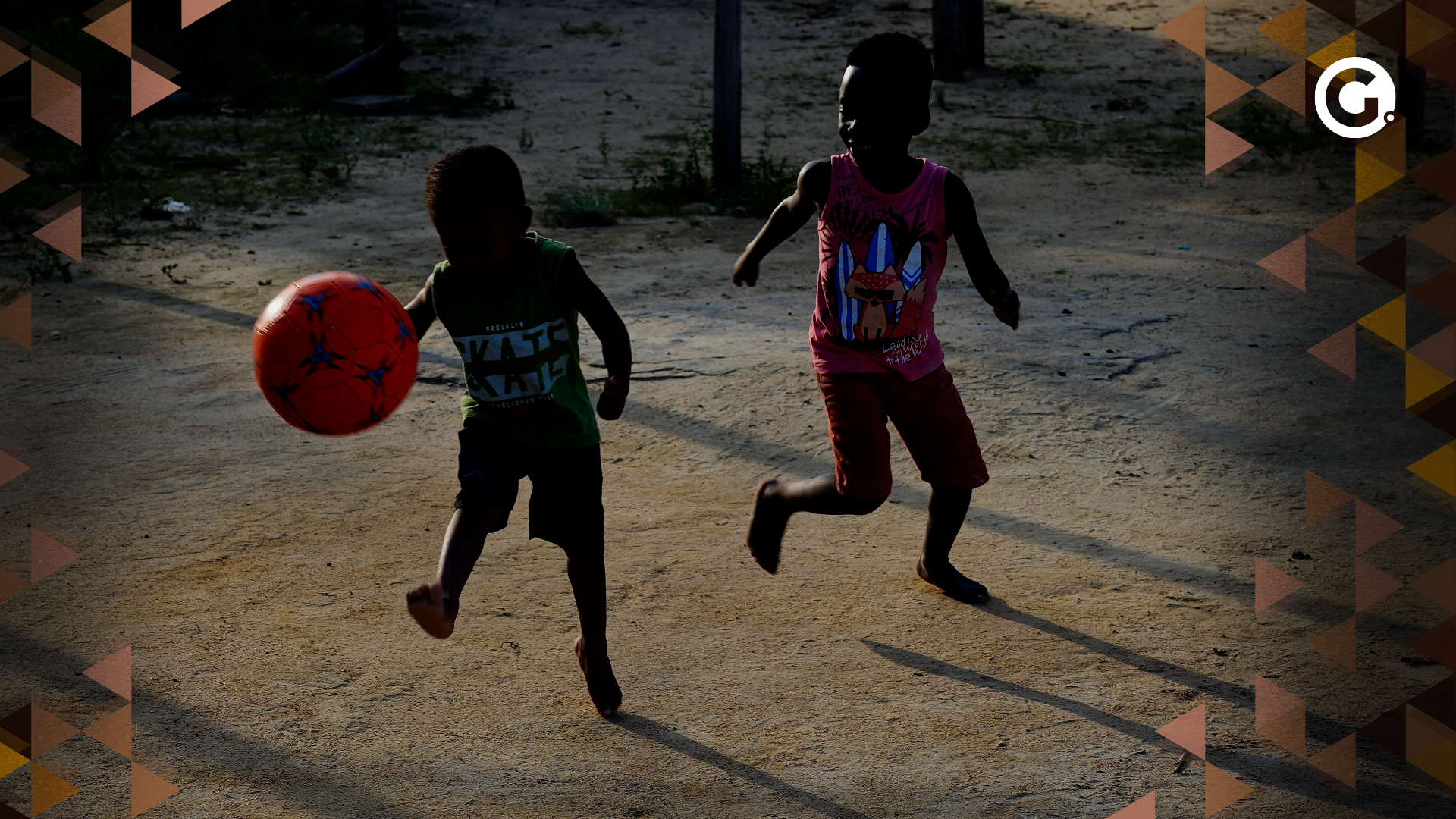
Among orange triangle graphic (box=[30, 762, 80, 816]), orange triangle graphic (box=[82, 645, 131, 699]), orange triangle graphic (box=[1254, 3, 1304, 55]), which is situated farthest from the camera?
orange triangle graphic (box=[1254, 3, 1304, 55])

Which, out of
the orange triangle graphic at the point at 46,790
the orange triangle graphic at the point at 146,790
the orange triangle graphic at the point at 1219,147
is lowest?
the orange triangle graphic at the point at 46,790

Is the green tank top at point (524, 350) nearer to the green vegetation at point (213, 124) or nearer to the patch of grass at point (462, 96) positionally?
the green vegetation at point (213, 124)

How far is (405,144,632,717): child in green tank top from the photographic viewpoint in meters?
2.87

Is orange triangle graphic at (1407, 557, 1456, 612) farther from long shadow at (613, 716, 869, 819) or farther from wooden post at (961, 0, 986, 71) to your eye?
wooden post at (961, 0, 986, 71)

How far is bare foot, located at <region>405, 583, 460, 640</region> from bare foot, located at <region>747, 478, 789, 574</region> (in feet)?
4.21

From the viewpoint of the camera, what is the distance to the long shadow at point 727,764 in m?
2.78

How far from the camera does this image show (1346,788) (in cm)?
280

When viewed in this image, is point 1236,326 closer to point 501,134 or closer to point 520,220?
point 520,220

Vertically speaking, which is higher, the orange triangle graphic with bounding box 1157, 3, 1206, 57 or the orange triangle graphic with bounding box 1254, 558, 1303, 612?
the orange triangle graphic with bounding box 1157, 3, 1206, 57

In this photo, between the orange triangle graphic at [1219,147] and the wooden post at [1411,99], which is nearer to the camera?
the orange triangle graphic at [1219,147]

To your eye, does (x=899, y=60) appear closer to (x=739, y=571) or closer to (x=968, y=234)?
(x=968, y=234)

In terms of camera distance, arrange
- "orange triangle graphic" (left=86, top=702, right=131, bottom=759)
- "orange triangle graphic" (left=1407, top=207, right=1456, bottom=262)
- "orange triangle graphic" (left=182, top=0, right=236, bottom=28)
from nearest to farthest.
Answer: "orange triangle graphic" (left=86, top=702, right=131, bottom=759) → "orange triangle graphic" (left=1407, top=207, right=1456, bottom=262) → "orange triangle graphic" (left=182, top=0, right=236, bottom=28)

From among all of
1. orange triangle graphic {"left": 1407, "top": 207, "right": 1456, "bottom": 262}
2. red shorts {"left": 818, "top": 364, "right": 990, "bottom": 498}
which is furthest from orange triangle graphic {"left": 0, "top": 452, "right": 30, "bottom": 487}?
orange triangle graphic {"left": 1407, "top": 207, "right": 1456, "bottom": 262}

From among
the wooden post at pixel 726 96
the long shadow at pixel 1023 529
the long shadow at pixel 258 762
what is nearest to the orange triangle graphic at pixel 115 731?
the long shadow at pixel 258 762
